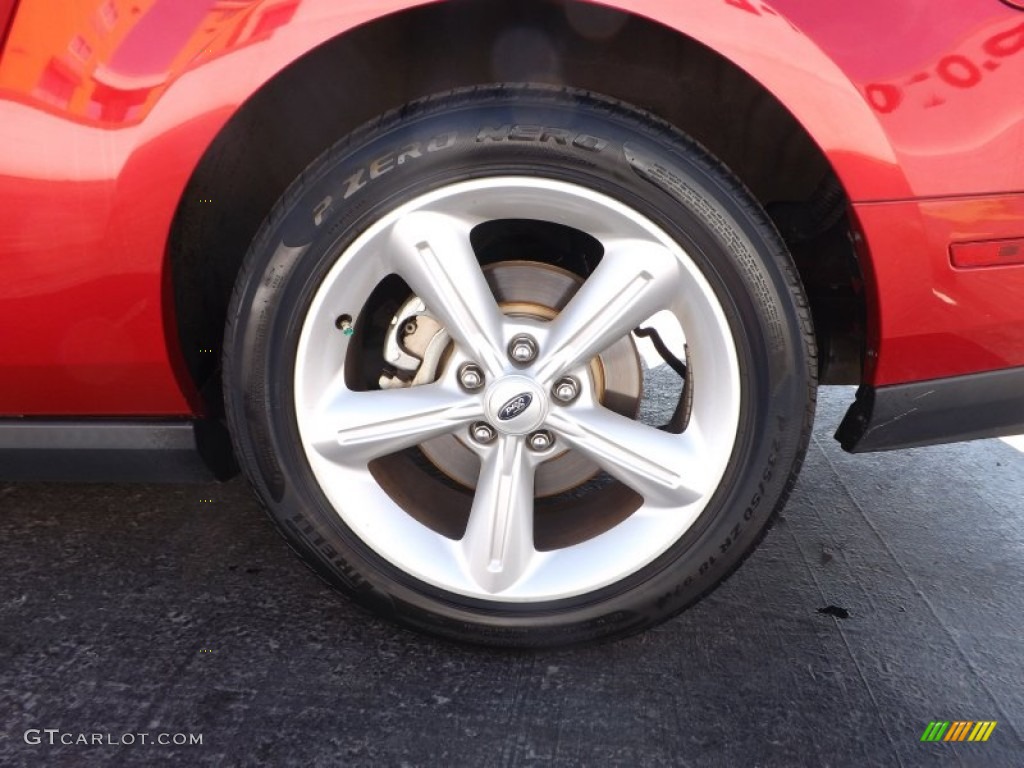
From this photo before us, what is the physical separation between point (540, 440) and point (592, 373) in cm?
18

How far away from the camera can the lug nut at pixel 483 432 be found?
1.39 metres

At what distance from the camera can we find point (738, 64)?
3.81 feet

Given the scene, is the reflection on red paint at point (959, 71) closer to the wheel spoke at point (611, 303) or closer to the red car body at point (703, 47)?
the red car body at point (703, 47)

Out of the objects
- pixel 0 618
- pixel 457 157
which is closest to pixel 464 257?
pixel 457 157

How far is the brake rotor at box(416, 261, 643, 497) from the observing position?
59.0 inches

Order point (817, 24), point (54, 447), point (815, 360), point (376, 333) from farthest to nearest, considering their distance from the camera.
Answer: point (376, 333)
point (54, 447)
point (815, 360)
point (817, 24)

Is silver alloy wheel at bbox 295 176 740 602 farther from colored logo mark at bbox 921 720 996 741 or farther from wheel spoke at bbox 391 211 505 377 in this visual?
colored logo mark at bbox 921 720 996 741

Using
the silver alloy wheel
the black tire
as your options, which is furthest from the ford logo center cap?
the black tire

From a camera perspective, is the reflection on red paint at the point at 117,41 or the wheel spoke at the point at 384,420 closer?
the reflection on red paint at the point at 117,41

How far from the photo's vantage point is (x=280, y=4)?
1173mm

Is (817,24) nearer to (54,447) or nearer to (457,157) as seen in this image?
(457,157)

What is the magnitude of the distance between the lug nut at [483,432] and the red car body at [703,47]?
21.2 inches

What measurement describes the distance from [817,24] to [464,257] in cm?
61

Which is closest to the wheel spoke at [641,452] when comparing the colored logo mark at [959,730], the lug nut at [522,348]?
the lug nut at [522,348]
